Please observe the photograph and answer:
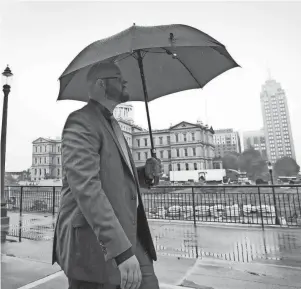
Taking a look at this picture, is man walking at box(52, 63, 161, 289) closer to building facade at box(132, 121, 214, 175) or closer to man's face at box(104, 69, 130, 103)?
man's face at box(104, 69, 130, 103)

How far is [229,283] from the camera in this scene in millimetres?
3293

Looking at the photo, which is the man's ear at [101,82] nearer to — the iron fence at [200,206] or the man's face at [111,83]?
the man's face at [111,83]

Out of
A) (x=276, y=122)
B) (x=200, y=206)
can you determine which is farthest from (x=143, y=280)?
(x=276, y=122)

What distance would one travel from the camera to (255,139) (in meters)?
164

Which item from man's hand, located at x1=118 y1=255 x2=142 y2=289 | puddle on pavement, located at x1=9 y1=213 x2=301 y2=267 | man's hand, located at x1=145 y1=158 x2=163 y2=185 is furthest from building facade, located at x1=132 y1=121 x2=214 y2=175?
man's hand, located at x1=118 y1=255 x2=142 y2=289

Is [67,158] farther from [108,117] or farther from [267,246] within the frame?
[267,246]

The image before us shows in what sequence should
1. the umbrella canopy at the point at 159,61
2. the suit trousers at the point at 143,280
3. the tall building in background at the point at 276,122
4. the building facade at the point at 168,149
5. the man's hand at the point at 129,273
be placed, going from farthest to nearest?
1. the tall building in background at the point at 276,122
2. the building facade at the point at 168,149
3. the umbrella canopy at the point at 159,61
4. the suit trousers at the point at 143,280
5. the man's hand at the point at 129,273

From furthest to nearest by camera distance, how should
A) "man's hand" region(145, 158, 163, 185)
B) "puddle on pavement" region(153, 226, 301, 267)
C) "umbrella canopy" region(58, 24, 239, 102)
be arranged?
"puddle on pavement" region(153, 226, 301, 267), "umbrella canopy" region(58, 24, 239, 102), "man's hand" region(145, 158, 163, 185)

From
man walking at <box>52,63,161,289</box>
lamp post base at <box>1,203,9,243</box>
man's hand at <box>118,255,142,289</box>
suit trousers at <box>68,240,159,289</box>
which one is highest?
man walking at <box>52,63,161,289</box>

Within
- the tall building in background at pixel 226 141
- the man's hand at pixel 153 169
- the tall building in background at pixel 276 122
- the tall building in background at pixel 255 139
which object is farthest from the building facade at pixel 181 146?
the man's hand at pixel 153 169

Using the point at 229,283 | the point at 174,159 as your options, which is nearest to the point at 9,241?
the point at 229,283

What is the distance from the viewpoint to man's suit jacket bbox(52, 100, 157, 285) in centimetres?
121

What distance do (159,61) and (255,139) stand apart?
Result: 580 feet

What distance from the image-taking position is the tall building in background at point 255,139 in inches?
6216
